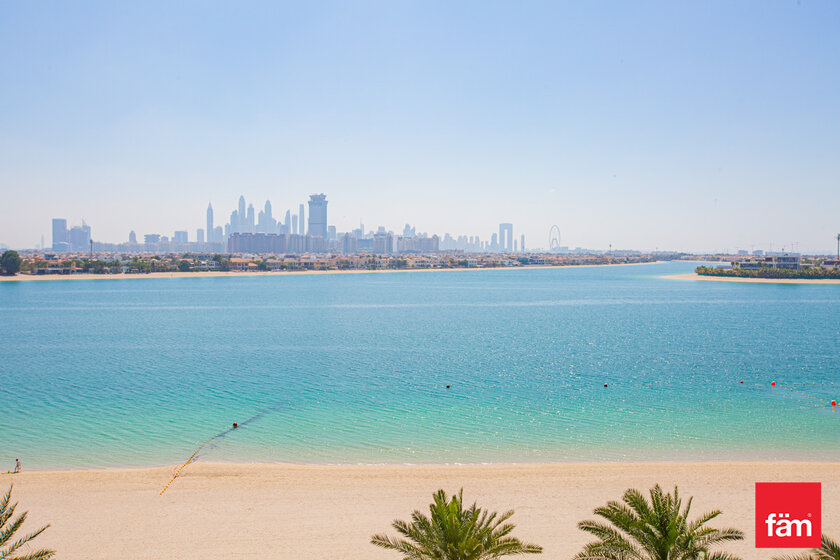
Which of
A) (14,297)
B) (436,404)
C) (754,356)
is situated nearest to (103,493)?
(436,404)

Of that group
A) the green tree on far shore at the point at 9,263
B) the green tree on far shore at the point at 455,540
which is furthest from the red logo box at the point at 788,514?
the green tree on far shore at the point at 9,263

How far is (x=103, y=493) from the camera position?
1612 centimetres

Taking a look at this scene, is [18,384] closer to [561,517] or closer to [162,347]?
[162,347]

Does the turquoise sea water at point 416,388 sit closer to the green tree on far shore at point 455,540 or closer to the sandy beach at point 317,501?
the sandy beach at point 317,501

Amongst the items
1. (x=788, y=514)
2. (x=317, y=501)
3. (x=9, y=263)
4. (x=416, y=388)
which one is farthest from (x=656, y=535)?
(x=9, y=263)

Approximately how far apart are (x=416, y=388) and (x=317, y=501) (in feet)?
49.6

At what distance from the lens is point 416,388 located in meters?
30.5

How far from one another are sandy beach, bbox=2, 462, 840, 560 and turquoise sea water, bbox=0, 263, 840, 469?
68.5 inches

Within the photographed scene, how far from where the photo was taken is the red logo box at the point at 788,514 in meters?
12.7

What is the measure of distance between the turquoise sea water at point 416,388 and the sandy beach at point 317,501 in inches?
68.5

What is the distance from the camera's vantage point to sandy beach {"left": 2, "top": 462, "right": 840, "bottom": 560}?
1300cm

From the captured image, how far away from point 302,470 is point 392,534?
5487 mm

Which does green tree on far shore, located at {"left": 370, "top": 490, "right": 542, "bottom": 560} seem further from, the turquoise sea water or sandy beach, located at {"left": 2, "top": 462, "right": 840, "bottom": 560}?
the turquoise sea water

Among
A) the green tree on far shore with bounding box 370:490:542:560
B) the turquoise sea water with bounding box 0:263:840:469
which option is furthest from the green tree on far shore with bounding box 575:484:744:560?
the turquoise sea water with bounding box 0:263:840:469
